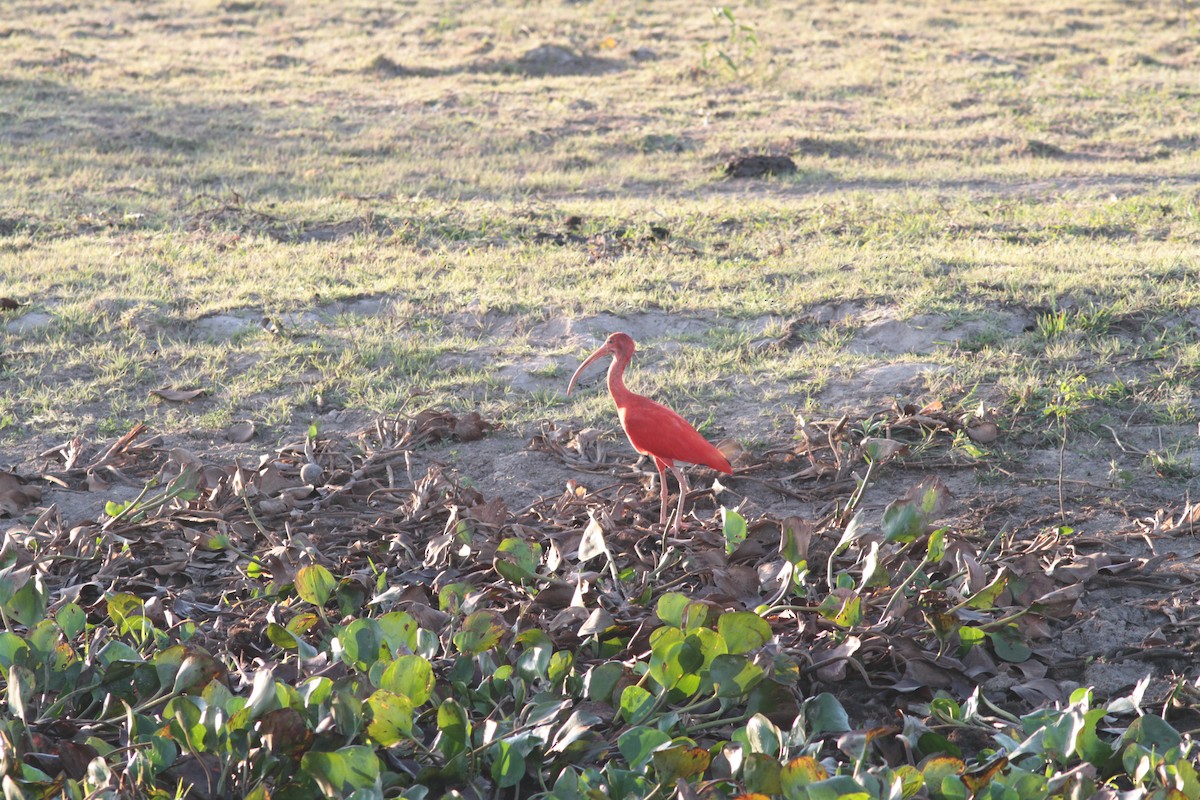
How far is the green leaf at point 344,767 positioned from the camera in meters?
2.40

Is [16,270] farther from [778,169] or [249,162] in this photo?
[778,169]

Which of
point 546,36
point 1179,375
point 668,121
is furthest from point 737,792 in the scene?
point 546,36

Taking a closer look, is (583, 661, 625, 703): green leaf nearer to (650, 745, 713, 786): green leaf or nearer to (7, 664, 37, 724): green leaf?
(650, 745, 713, 786): green leaf

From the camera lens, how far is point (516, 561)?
3354mm

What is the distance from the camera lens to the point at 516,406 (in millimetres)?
5129

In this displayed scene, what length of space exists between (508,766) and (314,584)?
0.91 meters

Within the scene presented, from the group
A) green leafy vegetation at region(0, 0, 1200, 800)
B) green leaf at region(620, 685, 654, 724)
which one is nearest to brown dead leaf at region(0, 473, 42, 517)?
green leafy vegetation at region(0, 0, 1200, 800)

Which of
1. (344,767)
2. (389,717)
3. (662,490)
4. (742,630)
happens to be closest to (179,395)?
(662,490)

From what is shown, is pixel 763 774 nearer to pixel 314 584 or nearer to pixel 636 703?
pixel 636 703

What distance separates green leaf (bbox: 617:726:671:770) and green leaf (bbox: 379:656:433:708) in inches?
18.7

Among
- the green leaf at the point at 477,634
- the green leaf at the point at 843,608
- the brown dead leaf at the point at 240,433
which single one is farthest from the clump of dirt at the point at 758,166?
the green leaf at the point at 477,634

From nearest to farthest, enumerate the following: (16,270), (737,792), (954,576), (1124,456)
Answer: (737,792) < (954,576) < (1124,456) < (16,270)

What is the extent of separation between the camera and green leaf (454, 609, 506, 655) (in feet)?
9.68

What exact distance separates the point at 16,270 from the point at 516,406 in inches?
154
